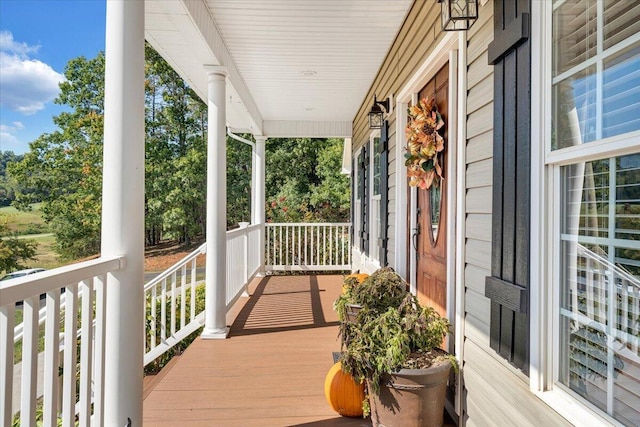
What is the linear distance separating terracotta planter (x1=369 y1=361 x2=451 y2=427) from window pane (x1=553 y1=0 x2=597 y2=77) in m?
1.45

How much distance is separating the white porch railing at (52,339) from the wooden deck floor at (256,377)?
0.94 metres

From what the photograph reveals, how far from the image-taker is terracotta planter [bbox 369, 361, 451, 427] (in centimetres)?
203

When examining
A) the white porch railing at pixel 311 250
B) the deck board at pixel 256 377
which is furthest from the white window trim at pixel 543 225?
the white porch railing at pixel 311 250

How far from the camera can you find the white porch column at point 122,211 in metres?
1.83

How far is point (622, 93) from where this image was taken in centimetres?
114

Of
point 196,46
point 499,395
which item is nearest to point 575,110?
point 499,395

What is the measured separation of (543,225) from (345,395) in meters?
1.58

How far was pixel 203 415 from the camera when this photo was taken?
2502 mm

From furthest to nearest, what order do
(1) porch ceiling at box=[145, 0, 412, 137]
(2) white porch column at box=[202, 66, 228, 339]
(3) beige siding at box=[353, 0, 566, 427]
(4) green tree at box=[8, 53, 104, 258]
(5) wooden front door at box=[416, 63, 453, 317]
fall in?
(4) green tree at box=[8, 53, 104, 258], (2) white porch column at box=[202, 66, 228, 339], (1) porch ceiling at box=[145, 0, 412, 137], (5) wooden front door at box=[416, 63, 453, 317], (3) beige siding at box=[353, 0, 566, 427]

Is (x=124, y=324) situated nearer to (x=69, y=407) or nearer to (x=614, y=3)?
(x=69, y=407)

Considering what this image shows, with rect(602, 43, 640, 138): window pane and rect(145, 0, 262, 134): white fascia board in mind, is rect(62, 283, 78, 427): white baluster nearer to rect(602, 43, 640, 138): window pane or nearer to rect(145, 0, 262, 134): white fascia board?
rect(602, 43, 640, 138): window pane

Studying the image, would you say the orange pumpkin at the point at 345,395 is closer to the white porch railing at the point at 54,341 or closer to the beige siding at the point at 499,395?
the beige siding at the point at 499,395

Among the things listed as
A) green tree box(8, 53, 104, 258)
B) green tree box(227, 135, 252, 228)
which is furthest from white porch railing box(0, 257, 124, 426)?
green tree box(8, 53, 104, 258)

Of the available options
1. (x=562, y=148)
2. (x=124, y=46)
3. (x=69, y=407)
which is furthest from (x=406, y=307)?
(x=124, y=46)
